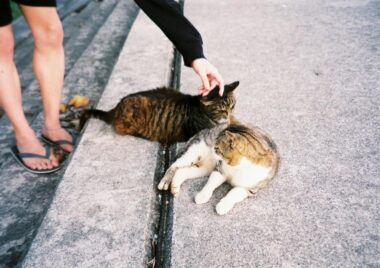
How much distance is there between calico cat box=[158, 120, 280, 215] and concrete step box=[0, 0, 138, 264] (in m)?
0.79

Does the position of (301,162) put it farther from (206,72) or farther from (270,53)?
(270,53)

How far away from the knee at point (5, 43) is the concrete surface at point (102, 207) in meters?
0.67

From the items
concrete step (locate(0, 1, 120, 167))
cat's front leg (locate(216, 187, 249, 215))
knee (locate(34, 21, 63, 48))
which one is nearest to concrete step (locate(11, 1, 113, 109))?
concrete step (locate(0, 1, 120, 167))

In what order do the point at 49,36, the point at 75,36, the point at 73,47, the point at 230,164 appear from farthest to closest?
the point at 75,36, the point at 73,47, the point at 49,36, the point at 230,164

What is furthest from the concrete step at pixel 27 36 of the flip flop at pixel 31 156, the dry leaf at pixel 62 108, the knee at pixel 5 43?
Result: the knee at pixel 5 43

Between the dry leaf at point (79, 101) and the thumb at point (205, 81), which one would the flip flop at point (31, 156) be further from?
the thumb at point (205, 81)

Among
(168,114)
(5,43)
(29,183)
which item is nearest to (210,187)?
(168,114)

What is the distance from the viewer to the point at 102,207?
1.88 m

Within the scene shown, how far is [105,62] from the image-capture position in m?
3.73

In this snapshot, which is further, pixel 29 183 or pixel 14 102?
pixel 29 183

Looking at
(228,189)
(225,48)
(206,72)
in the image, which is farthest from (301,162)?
(225,48)

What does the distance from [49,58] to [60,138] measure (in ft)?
1.85

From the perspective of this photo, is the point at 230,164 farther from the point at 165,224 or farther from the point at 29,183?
the point at 29,183

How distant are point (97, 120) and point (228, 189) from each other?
1.11 m
